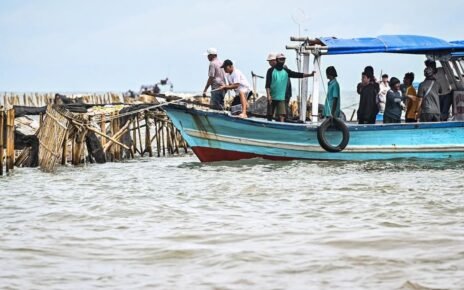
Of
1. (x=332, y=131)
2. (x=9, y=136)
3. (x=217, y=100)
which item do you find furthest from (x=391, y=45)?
(x=9, y=136)

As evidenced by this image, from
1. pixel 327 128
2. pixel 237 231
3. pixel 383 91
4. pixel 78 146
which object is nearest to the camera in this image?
pixel 237 231

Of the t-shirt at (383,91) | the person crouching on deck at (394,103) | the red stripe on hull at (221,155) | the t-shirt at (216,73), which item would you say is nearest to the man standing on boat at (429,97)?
the person crouching on deck at (394,103)

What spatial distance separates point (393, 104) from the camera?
642 inches

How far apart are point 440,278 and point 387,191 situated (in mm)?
5243

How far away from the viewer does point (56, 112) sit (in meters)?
16.6

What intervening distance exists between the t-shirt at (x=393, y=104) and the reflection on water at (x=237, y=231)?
236cm

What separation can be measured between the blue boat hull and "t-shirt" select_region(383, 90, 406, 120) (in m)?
0.74

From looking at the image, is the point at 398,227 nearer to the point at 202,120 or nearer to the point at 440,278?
the point at 440,278

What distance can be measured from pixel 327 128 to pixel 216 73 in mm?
2576

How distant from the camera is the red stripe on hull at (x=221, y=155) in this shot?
16422mm

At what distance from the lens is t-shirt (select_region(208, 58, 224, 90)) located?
55.3 ft

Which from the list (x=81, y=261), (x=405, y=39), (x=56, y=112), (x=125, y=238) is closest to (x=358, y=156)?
(x=405, y=39)

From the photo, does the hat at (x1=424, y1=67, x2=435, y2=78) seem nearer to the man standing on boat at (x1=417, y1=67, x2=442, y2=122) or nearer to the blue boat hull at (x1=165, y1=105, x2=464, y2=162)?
the man standing on boat at (x1=417, y1=67, x2=442, y2=122)

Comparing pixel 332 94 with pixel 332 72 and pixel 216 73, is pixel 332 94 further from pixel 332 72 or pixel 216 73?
pixel 216 73
